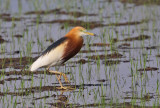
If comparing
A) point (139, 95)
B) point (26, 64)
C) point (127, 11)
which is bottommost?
point (139, 95)

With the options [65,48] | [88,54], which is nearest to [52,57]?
[65,48]

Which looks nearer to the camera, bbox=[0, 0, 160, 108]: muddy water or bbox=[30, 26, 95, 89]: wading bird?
bbox=[0, 0, 160, 108]: muddy water

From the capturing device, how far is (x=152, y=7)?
1948 centimetres

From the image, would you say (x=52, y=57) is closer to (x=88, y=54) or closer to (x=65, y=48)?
(x=65, y=48)

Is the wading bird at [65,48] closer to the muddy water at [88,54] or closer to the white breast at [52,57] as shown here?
the white breast at [52,57]

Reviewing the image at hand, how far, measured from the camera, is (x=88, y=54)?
13156 mm

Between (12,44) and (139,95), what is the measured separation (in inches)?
233

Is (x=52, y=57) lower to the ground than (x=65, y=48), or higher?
lower

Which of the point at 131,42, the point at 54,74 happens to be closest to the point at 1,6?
the point at 131,42

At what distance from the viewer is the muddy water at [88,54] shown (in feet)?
31.3

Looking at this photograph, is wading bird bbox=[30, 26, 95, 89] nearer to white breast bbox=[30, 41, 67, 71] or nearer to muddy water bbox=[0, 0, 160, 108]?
white breast bbox=[30, 41, 67, 71]

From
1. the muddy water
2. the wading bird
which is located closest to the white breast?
the wading bird

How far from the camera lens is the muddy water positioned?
31.3 feet

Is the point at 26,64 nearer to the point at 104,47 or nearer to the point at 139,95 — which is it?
the point at 104,47
